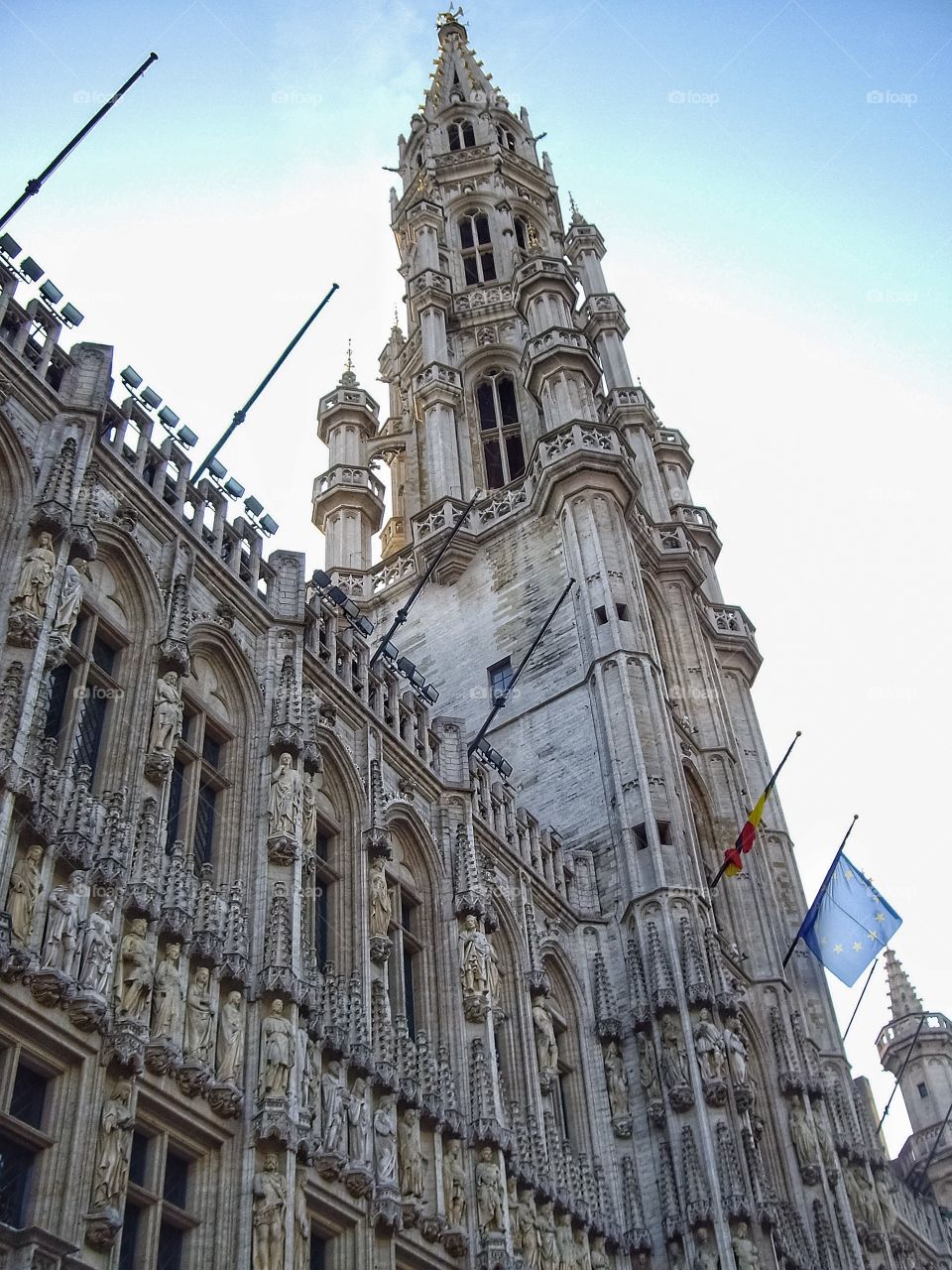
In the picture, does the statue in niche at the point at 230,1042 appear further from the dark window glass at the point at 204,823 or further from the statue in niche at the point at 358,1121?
the dark window glass at the point at 204,823

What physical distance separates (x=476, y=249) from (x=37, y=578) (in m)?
38.7

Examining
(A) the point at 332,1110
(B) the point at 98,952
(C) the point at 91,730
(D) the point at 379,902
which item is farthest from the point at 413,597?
(B) the point at 98,952

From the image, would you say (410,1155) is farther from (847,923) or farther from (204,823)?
(847,923)

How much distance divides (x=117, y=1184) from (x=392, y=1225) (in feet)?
15.8

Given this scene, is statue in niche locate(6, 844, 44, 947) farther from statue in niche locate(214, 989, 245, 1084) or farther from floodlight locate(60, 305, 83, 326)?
floodlight locate(60, 305, 83, 326)

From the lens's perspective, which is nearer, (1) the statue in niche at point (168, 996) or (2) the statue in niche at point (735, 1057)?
(1) the statue in niche at point (168, 996)

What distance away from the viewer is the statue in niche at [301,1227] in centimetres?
1652

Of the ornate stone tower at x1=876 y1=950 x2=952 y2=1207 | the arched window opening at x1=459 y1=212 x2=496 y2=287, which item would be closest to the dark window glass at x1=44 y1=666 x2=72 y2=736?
the arched window opening at x1=459 y1=212 x2=496 y2=287

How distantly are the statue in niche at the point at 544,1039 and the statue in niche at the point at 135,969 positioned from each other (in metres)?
10.1

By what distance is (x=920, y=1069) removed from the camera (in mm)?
58156

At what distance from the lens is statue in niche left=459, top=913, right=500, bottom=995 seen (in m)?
23.5

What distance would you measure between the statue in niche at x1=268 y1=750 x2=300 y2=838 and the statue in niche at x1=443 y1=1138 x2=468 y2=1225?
197 inches

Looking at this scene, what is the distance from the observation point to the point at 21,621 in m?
17.0

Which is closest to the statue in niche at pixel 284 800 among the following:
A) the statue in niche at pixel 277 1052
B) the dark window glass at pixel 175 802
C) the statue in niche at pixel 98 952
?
the dark window glass at pixel 175 802
